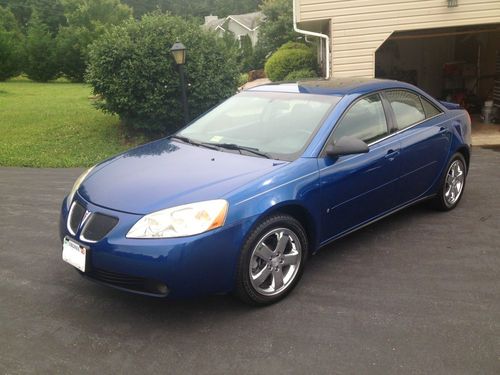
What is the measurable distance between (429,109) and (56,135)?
9.11 metres

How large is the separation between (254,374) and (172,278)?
75 cm

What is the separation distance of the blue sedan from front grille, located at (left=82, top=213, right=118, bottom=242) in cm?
1

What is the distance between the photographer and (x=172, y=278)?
3.13 metres

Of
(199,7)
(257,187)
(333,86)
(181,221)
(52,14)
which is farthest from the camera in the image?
A: (199,7)

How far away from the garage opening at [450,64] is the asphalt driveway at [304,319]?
33.2ft

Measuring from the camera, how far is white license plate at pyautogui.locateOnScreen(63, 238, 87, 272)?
10.9 feet

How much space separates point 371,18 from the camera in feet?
33.3

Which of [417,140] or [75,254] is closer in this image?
[75,254]

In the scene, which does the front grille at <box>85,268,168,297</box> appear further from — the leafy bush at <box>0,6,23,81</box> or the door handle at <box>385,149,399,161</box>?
the leafy bush at <box>0,6,23,81</box>

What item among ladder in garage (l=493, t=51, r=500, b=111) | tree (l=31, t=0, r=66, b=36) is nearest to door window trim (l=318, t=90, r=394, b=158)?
ladder in garage (l=493, t=51, r=500, b=111)

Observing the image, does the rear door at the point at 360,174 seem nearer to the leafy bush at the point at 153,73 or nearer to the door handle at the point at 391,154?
the door handle at the point at 391,154

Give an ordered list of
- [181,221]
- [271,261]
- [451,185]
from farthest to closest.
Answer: [451,185]
[271,261]
[181,221]

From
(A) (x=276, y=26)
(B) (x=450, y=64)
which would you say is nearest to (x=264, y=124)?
(B) (x=450, y=64)

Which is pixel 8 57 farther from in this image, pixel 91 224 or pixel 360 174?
pixel 360 174
